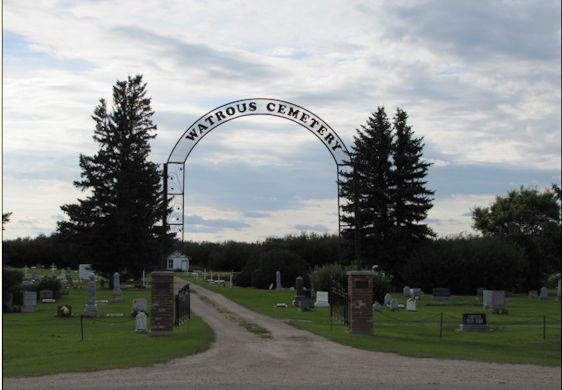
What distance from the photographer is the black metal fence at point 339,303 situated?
856 inches

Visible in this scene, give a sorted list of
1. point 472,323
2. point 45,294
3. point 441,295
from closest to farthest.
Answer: point 472,323 → point 45,294 → point 441,295

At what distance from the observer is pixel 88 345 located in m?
17.8

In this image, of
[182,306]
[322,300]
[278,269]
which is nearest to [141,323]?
[182,306]

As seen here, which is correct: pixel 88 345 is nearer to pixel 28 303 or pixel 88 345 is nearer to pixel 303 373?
pixel 303 373

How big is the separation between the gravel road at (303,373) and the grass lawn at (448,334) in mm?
1028

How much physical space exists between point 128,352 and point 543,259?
4956cm

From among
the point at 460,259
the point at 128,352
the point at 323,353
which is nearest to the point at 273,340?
the point at 323,353

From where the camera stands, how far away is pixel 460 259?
5288 cm

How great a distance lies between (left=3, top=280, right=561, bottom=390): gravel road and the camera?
11588mm

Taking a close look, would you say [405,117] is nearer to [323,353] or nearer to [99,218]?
[99,218]

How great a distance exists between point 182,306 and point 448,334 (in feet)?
27.5

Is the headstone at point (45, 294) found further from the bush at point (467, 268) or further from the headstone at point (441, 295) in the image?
the bush at point (467, 268)

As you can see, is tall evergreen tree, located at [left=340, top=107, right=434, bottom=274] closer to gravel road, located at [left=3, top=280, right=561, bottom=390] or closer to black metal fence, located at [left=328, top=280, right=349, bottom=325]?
black metal fence, located at [left=328, top=280, right=349, bottom=325]

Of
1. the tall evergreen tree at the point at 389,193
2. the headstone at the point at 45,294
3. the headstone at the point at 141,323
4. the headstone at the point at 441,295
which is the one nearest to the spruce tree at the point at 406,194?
the tall evergreen tree at the point at 389,193
